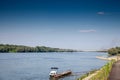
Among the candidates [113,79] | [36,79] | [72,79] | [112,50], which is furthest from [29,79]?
[112,50]

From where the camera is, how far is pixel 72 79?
61469 mm

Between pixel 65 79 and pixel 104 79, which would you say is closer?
pixel 104 79

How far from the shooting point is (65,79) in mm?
61656

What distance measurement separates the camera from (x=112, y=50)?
198625 millimetres

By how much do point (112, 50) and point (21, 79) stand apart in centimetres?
14829

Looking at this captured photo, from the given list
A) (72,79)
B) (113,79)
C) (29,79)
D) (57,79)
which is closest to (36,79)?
(29,79)

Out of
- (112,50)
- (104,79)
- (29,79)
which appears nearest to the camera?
(104,79)

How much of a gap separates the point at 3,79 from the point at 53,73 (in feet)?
43.6

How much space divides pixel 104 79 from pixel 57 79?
28304 mm

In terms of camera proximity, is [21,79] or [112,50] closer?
[21,79]

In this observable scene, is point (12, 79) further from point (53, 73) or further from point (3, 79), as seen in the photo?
point (53, 73)

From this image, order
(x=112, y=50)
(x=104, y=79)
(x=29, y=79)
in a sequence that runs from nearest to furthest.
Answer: (x=104, y=79)
(x=29, y=79)
(x=112, y=50)

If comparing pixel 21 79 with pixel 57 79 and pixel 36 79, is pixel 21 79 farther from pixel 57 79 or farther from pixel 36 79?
pixel 57 79

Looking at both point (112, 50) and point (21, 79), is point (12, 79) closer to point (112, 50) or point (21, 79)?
point (21, 79)
